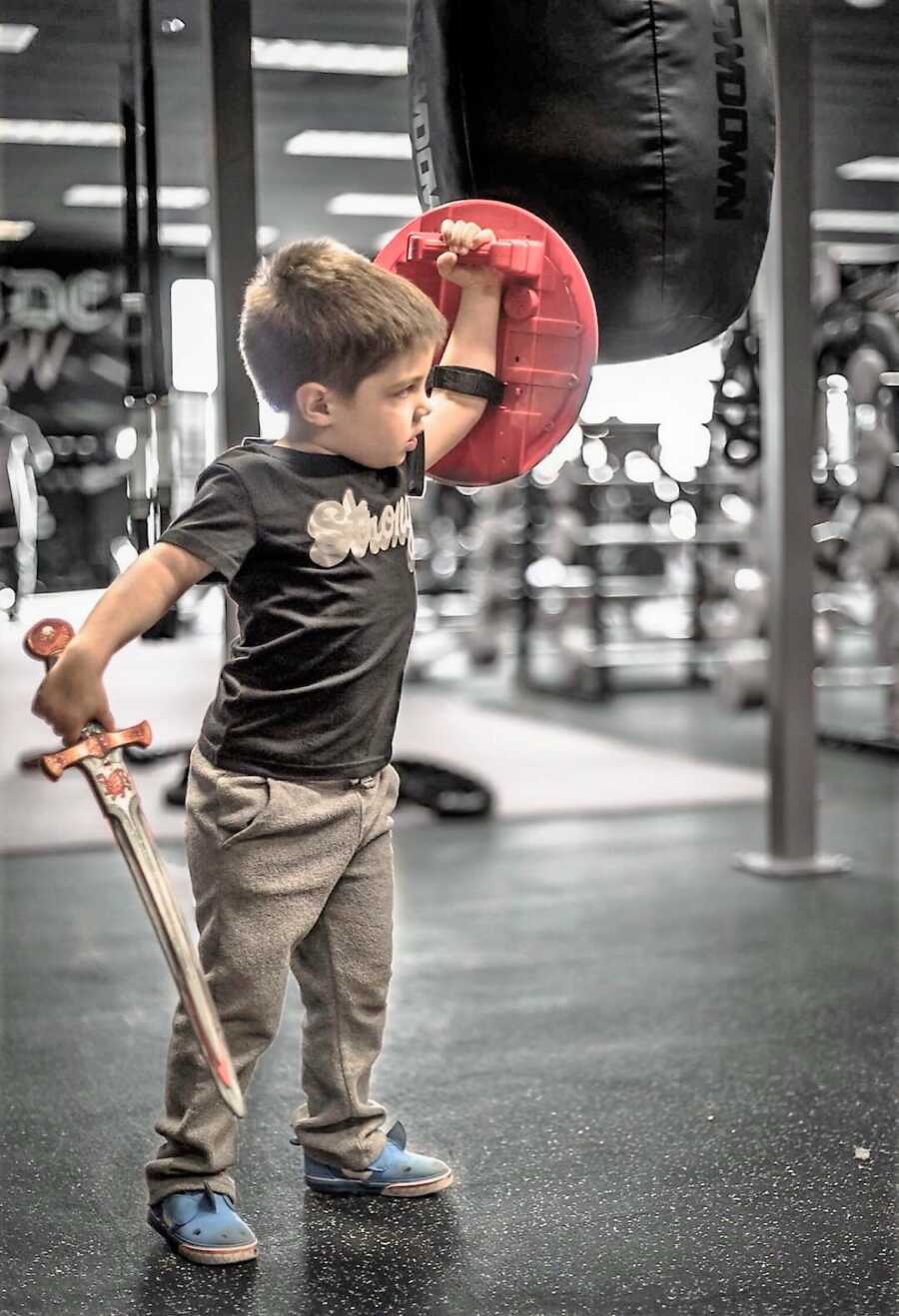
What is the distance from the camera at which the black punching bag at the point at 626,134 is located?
5.76ft

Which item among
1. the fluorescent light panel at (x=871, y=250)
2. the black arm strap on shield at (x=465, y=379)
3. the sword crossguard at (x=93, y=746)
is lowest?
the sword crossguard at (x=93, y=746)

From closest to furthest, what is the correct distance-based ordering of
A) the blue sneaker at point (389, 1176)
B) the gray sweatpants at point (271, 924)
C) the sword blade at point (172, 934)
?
the sword blade at point (172, 934), the gray sweatpants at point (271, 924), the blue sneaker at point (389, 1176)

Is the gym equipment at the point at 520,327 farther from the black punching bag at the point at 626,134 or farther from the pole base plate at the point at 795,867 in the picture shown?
the pole base plate at the point at 795,867

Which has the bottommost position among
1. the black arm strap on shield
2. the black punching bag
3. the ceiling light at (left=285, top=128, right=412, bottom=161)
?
the black arm strap on shield

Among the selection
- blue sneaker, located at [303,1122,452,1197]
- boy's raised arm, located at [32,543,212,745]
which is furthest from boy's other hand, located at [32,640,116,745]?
blue sneaker, located at [303,1122,452,1197]

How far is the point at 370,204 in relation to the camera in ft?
28.2

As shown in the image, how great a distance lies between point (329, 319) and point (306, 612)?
30 cm

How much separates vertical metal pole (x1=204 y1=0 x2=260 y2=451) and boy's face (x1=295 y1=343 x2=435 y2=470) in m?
1.04

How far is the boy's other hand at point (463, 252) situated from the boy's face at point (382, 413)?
128mm

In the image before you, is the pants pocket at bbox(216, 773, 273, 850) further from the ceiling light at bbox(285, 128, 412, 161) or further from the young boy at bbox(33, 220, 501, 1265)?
the ceiling light at bbox(285, 128, 412, 161)

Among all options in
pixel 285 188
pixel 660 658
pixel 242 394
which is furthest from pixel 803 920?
pixel 660 658

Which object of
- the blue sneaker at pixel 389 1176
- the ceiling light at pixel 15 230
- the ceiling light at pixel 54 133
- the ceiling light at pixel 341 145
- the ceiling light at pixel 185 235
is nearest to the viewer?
the blue sneaker at pixel 389 1176

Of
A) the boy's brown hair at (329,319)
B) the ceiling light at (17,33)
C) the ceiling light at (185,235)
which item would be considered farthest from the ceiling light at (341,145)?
the boy's brown hair at (329,319)

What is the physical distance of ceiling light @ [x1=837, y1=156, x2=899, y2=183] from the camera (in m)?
4.23
